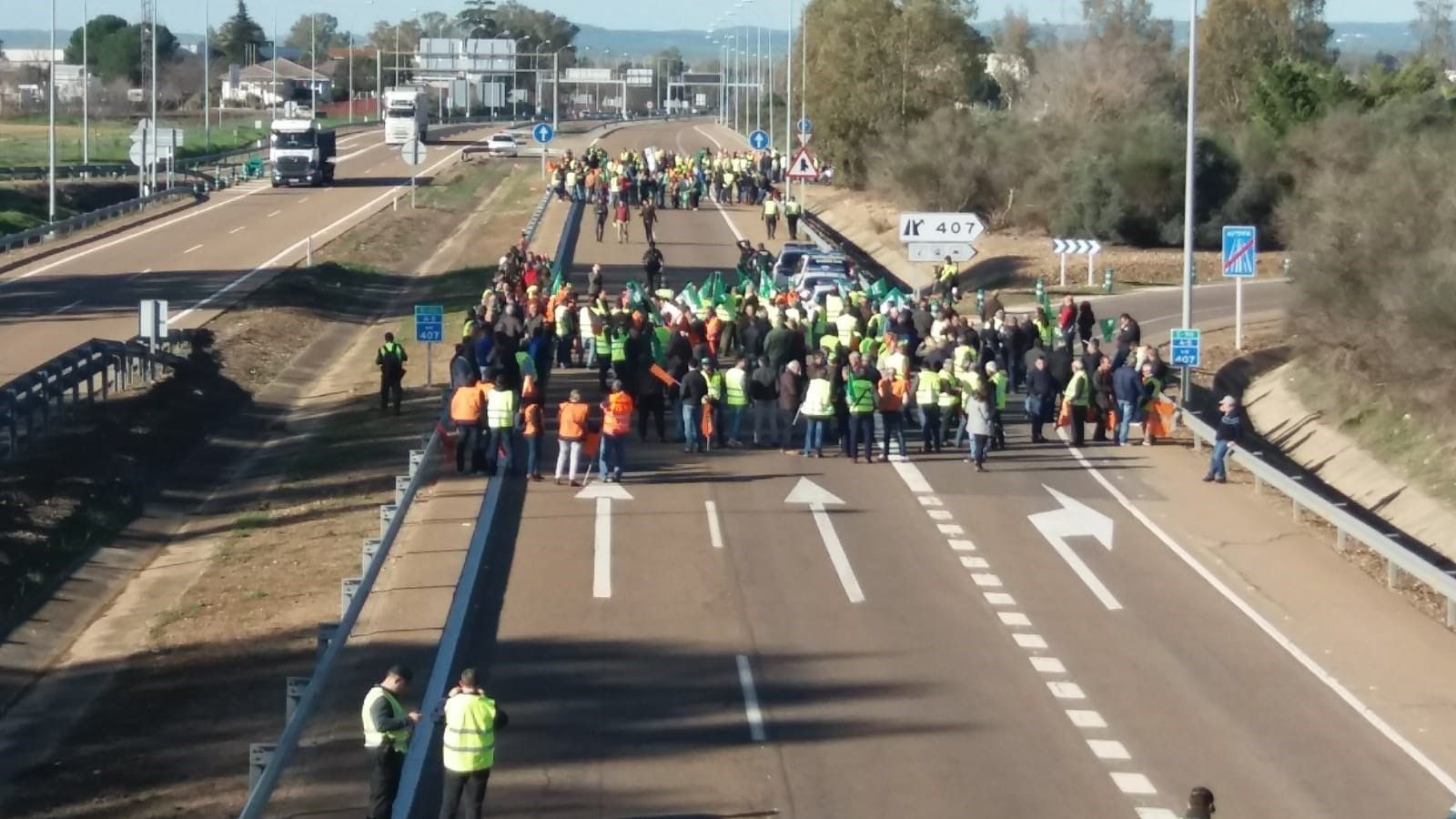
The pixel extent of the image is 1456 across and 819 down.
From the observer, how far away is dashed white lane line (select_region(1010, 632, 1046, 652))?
17734mm

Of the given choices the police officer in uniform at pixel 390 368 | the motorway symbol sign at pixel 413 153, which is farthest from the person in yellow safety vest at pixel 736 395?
the motorway symbol sign at pixel 413 153

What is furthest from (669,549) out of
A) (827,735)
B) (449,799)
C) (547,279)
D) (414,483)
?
(547,279)

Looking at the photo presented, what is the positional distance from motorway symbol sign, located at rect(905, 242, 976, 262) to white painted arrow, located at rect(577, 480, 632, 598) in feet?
37.2

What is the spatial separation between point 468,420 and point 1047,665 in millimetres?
8967

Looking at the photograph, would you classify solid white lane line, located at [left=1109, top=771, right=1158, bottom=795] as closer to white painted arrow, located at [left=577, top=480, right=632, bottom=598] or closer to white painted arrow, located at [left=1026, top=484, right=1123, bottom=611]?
white painted arrow, located at [left=1026, top=484, right=1123, bottom=611]

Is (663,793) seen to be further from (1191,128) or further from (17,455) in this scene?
(1191,128)

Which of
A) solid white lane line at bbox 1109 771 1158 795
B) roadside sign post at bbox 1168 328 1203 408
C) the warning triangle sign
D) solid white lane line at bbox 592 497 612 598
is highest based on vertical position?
the warning triangle sign

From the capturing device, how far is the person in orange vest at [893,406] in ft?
84.7

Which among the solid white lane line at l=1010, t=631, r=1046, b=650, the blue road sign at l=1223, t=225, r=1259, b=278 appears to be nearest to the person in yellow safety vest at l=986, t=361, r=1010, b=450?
the blue road sign at l=1223, t=225, r=1259, b=278

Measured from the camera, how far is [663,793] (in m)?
13.8

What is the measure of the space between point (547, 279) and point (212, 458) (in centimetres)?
860

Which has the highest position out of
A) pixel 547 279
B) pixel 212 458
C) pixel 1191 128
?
pixel 1191 128

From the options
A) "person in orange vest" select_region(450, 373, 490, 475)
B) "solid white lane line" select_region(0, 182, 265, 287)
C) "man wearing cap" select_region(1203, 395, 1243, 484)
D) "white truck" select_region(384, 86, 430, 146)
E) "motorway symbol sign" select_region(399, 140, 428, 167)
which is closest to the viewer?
"person in orange vest" select_region(450, 373, 490, 475)

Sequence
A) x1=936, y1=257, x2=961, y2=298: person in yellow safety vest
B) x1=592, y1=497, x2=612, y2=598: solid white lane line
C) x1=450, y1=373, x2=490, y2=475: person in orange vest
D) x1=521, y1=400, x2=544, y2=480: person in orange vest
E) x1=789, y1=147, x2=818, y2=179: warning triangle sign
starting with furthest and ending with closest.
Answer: x1=789, y1=147, x2=818, y2=179: warning triangle sign
x1=936, y1=257, x2=961, y2=298: person in yellow safety vest
x1=521, y1=400, x2=544, y2=480: person in orange vest
x1=450, y1=373, x2=490, y2=475: person in orange vest
x1=592, y1=497, x2=612, y2=598: solid white lane line
